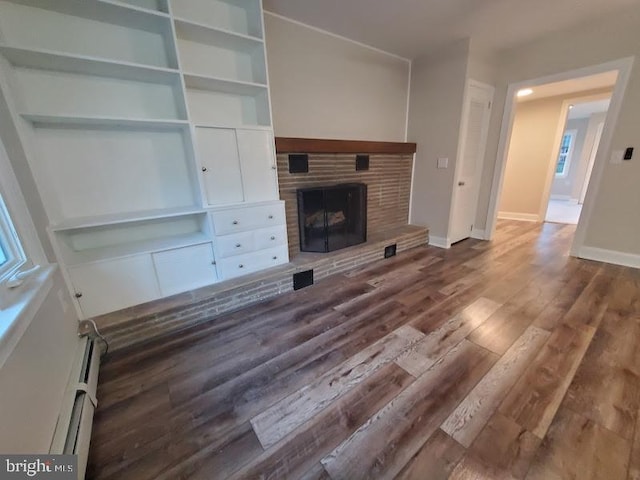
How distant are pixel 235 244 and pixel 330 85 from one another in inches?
80.8

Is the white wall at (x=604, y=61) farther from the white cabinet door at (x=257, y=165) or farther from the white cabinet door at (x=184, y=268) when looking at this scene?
the white cabinet door at (x=184, y=268)

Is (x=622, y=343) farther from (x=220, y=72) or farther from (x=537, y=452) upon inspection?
(x=220, y=72)

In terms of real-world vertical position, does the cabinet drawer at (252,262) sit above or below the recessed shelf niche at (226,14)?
below

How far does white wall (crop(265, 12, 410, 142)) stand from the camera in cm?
247

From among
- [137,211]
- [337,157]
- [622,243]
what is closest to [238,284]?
[137,211]

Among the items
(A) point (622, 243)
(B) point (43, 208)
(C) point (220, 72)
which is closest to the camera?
(B) point (43, 208)

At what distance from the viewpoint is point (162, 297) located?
6.32 ft

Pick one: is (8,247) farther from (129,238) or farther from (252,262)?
(252,262)

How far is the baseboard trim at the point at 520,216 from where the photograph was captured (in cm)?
470

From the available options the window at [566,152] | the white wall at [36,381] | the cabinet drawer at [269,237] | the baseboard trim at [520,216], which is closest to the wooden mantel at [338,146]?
the cabinet drawer at [269,237]

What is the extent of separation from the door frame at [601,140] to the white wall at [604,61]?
1.5 inches

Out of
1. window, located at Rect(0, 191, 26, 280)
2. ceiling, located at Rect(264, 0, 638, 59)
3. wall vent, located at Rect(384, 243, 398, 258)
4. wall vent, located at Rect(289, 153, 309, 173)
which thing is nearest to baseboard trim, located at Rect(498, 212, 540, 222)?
ceiling, located at Rect(264, 0, 638, 59)

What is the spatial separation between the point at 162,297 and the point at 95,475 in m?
1.09
